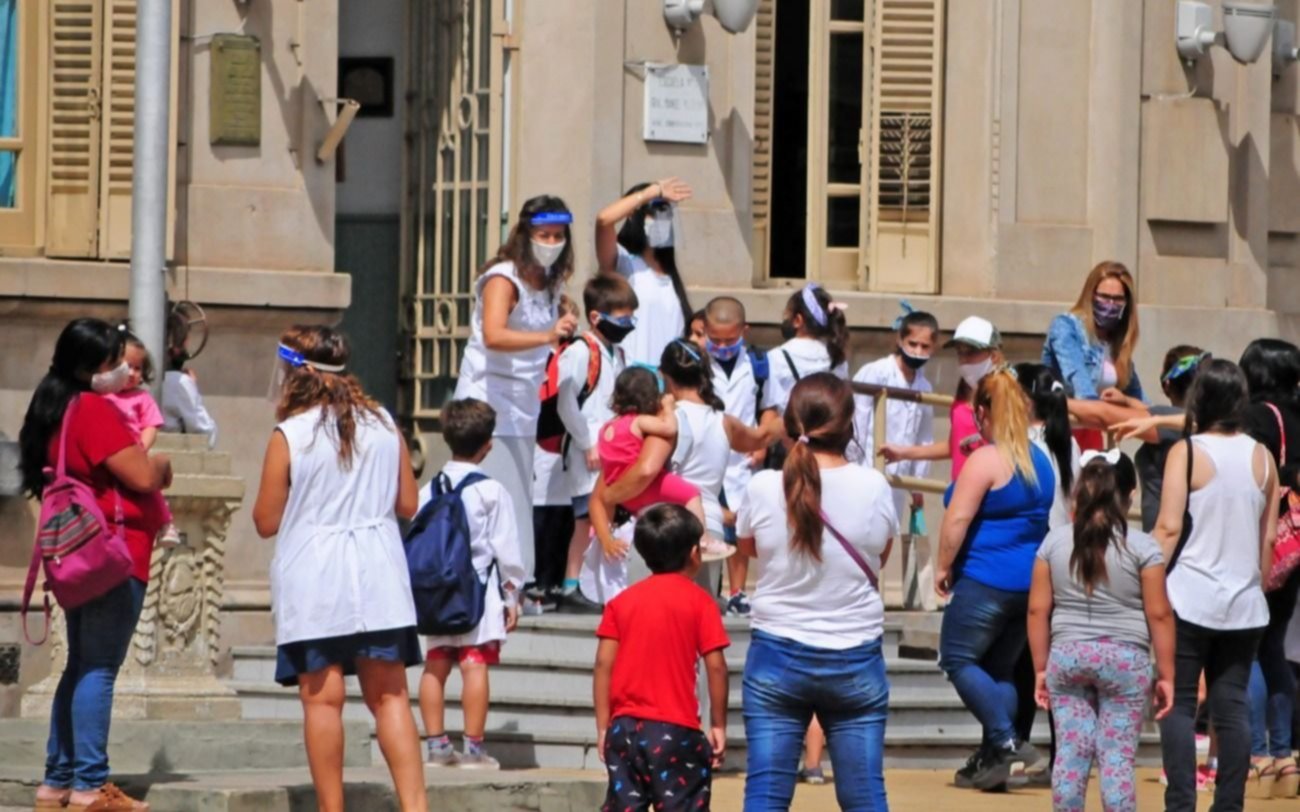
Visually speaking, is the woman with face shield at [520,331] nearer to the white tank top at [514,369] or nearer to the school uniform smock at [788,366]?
the white tank top at [514,369]

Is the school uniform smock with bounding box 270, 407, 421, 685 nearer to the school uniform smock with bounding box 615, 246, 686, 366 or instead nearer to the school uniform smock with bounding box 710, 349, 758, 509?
the school uniform smock with bounding box 710, 349, 758, 509

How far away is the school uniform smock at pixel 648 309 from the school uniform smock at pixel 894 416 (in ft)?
4.00

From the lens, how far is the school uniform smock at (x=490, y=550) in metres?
11.1

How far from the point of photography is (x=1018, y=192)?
51.8ft

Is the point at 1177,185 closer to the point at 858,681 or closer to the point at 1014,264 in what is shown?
the point at 1014,264

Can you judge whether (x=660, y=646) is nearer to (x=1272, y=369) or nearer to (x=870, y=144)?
(x=1272, y=369)

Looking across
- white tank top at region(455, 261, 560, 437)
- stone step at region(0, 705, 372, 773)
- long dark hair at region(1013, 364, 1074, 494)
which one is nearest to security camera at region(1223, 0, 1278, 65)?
long dark hair at region(1013, 364, 1074, 494)

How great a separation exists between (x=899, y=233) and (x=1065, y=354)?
3.48m

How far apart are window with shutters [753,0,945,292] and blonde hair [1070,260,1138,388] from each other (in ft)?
10.5

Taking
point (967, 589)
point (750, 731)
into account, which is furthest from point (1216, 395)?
point (750, 731)

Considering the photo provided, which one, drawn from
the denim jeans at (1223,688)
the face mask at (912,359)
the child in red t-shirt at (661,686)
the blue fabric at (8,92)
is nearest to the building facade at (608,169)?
the blue fabric at (8,92)

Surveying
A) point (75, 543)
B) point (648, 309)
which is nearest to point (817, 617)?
point (75, 543)

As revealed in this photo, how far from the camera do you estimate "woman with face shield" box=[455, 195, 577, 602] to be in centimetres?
1230

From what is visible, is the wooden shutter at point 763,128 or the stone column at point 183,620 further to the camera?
the wooden shutter at point 763,128
